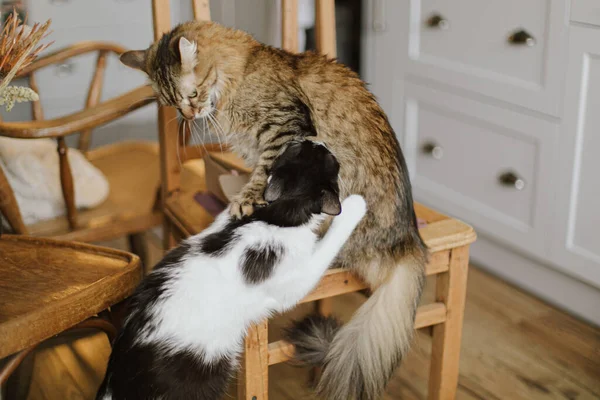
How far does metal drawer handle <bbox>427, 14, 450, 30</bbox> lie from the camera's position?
2.20m

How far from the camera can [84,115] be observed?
1549mm

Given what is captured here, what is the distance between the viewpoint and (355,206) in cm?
127

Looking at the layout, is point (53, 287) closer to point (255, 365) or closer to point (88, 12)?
point (255, 365)

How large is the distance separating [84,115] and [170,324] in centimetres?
58

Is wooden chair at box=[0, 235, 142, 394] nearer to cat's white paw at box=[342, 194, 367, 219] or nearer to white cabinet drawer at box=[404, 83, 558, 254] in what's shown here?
cat's white paw at box=[342, 194, 367, 219]

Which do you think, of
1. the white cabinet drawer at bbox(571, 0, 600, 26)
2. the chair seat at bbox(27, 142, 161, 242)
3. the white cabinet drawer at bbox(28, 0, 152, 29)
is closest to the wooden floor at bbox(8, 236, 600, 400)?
the chair seat at bbox(27, 142, 161, 242)

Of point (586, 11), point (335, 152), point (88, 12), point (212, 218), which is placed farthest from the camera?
point (88, 12)

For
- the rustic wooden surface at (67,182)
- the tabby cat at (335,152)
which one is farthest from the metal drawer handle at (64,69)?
the tabby cat at (335,152)

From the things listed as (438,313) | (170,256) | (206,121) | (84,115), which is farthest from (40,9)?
(438,313)

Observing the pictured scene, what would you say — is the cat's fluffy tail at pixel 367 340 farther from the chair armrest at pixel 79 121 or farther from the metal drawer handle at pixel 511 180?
the metal drawer handle at pixel 511 180

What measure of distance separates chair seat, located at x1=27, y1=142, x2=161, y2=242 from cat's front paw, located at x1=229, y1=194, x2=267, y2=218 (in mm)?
536

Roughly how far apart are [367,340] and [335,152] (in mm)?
336

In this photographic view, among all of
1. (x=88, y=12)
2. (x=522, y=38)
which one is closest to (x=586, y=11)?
(x=522, y=38)

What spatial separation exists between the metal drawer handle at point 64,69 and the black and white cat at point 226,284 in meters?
1.66
